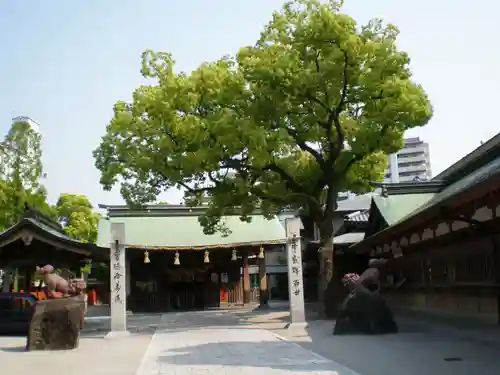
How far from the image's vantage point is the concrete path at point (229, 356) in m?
9.16

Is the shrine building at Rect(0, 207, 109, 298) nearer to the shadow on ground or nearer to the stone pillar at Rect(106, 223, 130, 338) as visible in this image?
the stone pillar at Rect(106, 223, 130, 338)

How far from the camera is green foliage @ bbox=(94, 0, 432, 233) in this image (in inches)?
689

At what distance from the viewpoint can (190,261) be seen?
102ft

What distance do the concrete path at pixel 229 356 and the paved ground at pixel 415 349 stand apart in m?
0.53

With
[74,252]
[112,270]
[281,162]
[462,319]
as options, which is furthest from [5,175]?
[462,319]

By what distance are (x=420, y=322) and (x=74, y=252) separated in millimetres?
13070

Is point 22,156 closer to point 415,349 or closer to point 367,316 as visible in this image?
point 367,316

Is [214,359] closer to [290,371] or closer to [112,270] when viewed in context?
[290,371]

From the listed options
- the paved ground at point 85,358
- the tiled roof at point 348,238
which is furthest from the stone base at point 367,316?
the tiled roof at point 348,238

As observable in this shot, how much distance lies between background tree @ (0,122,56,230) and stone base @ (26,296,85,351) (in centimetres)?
1425

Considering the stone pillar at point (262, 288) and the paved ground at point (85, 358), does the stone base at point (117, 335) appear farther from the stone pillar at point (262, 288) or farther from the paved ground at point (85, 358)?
the stone pillar at point (262, 288)

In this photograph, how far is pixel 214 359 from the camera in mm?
10586

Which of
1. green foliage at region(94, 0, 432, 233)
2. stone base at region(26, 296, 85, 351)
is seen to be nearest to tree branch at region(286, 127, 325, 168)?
green foliage at region(94, 0, 432, 233)

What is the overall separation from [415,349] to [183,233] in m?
21.6
